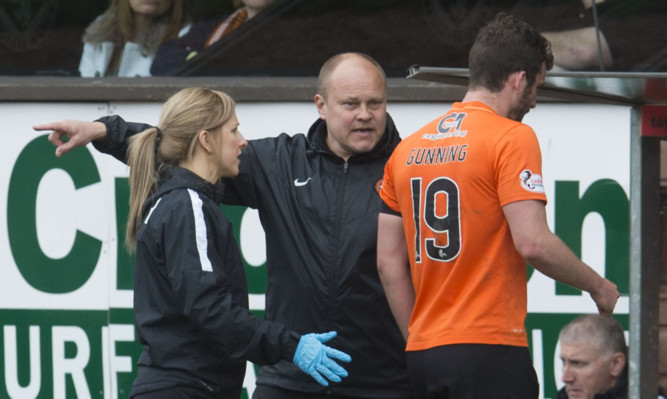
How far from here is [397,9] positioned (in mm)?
5223

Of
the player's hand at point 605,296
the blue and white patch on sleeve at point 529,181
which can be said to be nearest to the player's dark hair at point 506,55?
the blue and white patch on sleeve at point 529,181

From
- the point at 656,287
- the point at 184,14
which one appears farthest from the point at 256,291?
the point at 656,287

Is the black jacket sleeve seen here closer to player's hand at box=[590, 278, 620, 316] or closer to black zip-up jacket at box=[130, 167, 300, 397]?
black zip-up jacket at box=[130, 167, 300, 397]

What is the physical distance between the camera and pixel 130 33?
5492 millimetres

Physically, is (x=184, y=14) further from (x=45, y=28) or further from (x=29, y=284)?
(x=29, y=284)

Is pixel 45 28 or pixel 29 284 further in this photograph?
pixel 45 28

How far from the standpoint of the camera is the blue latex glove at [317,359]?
3.10 metres

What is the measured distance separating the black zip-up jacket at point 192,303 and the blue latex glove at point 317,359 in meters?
0.03

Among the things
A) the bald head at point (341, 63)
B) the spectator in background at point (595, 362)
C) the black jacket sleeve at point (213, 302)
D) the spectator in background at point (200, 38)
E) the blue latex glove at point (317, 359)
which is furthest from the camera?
the spectator in background at point (200, 38)

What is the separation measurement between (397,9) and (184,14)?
104 cm

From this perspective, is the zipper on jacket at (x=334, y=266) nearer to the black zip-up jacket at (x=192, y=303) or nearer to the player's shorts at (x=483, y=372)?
the black zip-up jacket at (x=192, y=303)

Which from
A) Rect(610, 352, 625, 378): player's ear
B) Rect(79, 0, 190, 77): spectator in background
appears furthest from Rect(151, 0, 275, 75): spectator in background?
Rect(610, 352, 625, 378): player's ear

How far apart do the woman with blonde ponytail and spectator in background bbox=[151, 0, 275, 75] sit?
84.6 inches

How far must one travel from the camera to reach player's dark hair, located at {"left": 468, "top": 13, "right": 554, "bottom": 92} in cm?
301
